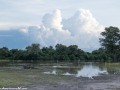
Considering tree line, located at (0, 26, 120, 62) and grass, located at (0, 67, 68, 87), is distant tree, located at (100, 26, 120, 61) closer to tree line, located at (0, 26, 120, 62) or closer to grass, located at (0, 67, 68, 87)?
tree line, located at (0, 26, 120, 62)

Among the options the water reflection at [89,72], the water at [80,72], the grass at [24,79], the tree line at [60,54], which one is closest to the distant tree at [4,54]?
the tree line at [60,54]

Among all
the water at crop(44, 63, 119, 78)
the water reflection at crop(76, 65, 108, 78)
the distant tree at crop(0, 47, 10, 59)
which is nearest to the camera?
the water reflection at crop(76, 65, 108, 78)

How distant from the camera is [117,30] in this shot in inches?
4562

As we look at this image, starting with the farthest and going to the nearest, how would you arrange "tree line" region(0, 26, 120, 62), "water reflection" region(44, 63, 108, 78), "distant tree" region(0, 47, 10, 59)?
"distant tree" region(0, 47, 10, 59) → "tree line" region(0, 26, 120, 62) → "water reflection" region(44, 63, 108, 78)

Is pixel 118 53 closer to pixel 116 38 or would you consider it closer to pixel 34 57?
pixel 116 38

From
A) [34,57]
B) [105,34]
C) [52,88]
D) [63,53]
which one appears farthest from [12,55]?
[52,88]

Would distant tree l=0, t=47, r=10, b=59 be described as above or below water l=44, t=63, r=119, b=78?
above

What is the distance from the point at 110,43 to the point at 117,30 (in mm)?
5379

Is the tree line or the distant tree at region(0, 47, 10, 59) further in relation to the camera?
the distant tree at region(0, 47, 10, 59)

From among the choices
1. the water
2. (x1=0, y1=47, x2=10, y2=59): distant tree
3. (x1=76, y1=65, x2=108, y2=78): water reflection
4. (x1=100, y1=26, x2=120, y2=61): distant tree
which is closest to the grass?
(x1=76, y1=65, x2=108, y2=78): water reflection

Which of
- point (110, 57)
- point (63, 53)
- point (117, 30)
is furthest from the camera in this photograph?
point (63, 53)

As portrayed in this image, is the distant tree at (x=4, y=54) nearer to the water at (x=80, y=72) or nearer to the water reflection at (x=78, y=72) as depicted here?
the water at (x=80, y=72)

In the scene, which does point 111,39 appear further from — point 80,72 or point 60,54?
point 80,72

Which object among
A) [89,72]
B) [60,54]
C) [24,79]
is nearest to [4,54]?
[60,54]
